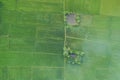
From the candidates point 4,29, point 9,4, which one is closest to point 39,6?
point 9,4

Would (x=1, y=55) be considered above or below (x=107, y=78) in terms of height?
above

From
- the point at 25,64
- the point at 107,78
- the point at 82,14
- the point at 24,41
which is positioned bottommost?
the point at 107,78

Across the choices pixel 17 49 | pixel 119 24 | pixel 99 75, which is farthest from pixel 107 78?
pixel 17 49

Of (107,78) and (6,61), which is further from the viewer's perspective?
(107,78)

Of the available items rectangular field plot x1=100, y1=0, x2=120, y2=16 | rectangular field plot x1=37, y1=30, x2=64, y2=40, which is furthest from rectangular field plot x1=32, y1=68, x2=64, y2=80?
rectangular field plot x1=100, y1=0, x2=120, y2=16

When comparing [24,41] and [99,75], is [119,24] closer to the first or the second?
[99,75]

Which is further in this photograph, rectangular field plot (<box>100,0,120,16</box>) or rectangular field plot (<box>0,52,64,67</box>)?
rectangular field plot (<box>100,0,120,16</box>)

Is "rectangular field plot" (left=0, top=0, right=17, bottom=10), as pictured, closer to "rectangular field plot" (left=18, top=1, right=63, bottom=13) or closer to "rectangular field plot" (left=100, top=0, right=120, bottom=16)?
"rectangular field plot" (left=18, top=1, right=63, bottom=13)
